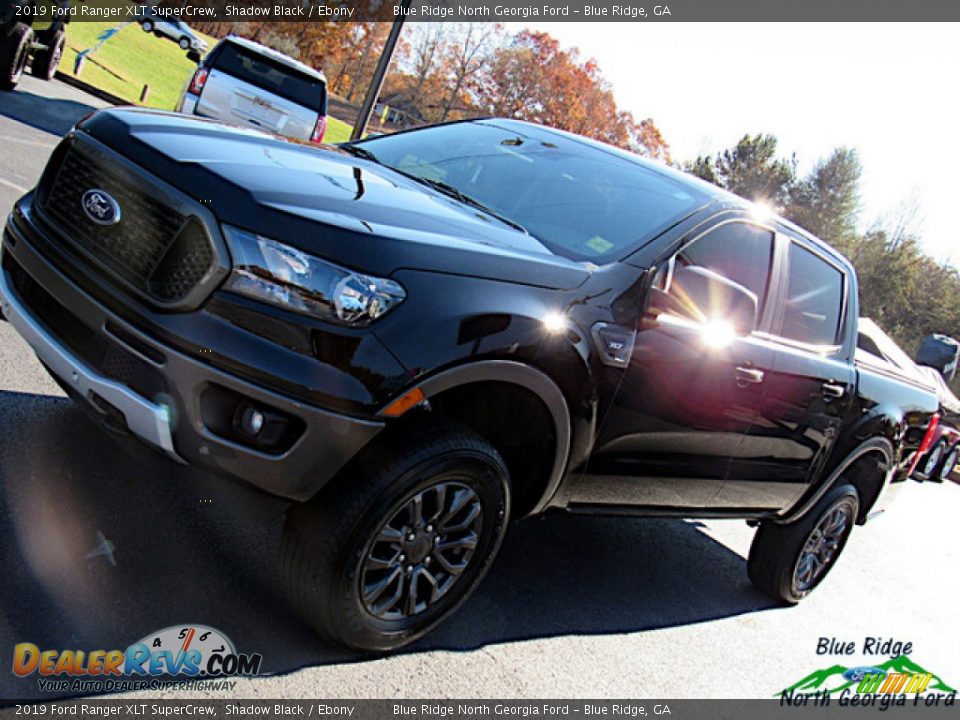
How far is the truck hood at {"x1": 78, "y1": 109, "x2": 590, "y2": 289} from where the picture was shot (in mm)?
2529

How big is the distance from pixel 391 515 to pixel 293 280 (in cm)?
81

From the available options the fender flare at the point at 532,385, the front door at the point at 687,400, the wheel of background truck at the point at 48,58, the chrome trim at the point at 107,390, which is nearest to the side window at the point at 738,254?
the front door at the point at 687,400

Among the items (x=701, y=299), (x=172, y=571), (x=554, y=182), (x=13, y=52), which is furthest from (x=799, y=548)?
(x=13, y=52)

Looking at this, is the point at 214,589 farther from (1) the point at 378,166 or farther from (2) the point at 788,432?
(2) the point at 788,432

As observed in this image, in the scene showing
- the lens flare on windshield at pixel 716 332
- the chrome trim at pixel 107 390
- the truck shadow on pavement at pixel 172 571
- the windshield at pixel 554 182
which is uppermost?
the windshield at pixel 554 182

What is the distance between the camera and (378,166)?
3.85 metres

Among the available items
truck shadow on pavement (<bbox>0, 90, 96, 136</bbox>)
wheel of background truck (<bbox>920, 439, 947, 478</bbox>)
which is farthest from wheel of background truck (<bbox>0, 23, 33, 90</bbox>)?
wheel of background truck (<bbox>920, 439, 947, 478</bbox>)

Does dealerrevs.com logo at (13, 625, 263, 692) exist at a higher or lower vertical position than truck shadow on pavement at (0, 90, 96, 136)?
lower

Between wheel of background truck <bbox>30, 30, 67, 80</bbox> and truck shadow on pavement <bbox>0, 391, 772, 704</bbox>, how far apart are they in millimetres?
11271

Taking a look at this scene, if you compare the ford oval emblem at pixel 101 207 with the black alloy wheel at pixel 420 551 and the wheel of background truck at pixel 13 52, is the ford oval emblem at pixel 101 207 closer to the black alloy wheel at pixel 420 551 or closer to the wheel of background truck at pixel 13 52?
the black alloy wheel at pixel 420 551

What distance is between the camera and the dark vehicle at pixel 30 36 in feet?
34.6

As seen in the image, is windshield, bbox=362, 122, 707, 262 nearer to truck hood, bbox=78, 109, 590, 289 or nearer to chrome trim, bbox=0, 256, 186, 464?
truck hood, bbox=78, 109, 590, 289

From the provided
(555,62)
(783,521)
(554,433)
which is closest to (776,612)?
(783,521)

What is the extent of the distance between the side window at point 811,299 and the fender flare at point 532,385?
1.65 meters
